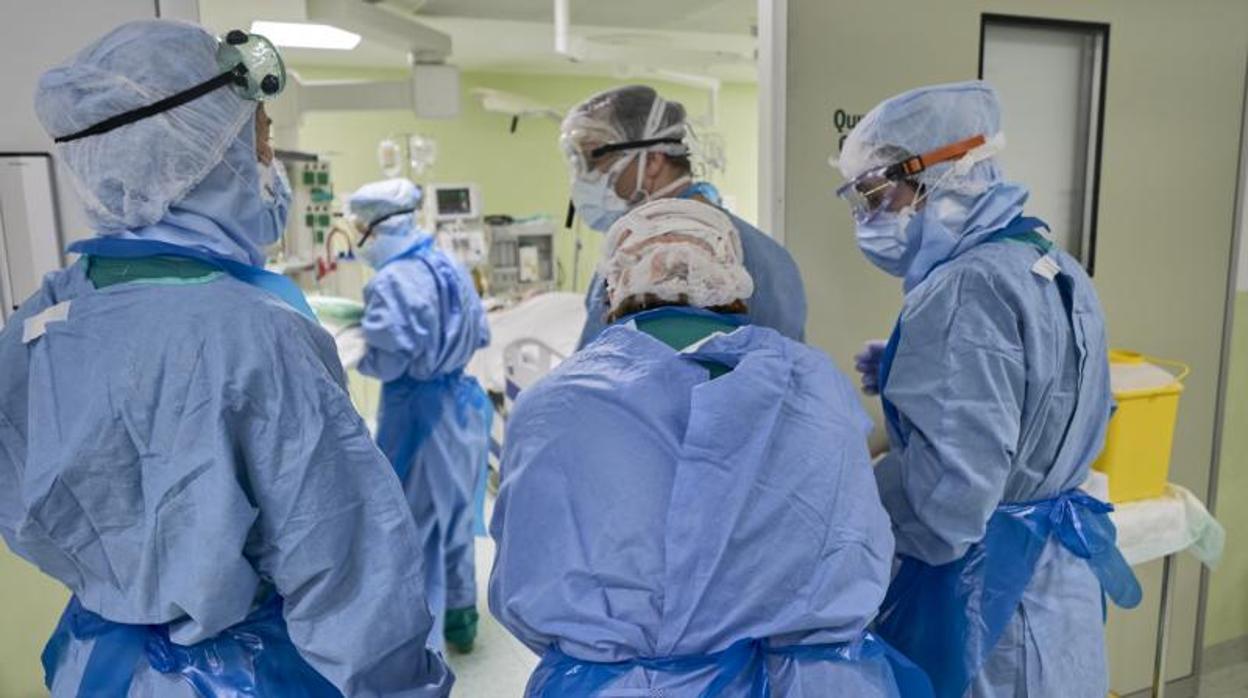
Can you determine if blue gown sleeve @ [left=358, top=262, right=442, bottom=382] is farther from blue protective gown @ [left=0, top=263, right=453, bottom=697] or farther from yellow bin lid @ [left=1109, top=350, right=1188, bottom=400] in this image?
yellow bin lid @ [left=1109, top=350, right=1188, bottom=400]

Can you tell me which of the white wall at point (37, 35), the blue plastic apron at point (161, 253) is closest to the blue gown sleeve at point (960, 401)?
the blue plastic apron at point (161, 253)

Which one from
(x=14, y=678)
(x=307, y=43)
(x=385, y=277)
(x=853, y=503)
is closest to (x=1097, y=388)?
(x=853, y=503)

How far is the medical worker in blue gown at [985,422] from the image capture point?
1414mm

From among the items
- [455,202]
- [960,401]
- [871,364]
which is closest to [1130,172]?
[871,364]

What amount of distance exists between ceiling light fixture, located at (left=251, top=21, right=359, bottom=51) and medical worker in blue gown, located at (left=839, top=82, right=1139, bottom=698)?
2.01 metres

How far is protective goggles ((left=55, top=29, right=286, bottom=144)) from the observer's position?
1.08 m

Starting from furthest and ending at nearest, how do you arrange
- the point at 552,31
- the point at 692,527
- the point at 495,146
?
the point at 495,146 < the point at 552,31 < the point at 692,527

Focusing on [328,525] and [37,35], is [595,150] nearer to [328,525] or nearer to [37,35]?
[37,35]

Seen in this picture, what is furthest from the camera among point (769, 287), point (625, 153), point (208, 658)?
point (625, 153)

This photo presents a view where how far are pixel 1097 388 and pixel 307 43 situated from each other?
2.87 m

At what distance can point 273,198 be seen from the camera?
→ 128 cm

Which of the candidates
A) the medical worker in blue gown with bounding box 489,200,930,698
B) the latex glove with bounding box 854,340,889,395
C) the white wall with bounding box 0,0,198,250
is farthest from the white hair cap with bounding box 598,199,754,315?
the white wall with bounding box 0,0,198,250

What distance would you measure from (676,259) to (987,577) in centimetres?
86

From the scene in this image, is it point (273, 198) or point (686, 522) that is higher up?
point (273, 198)
